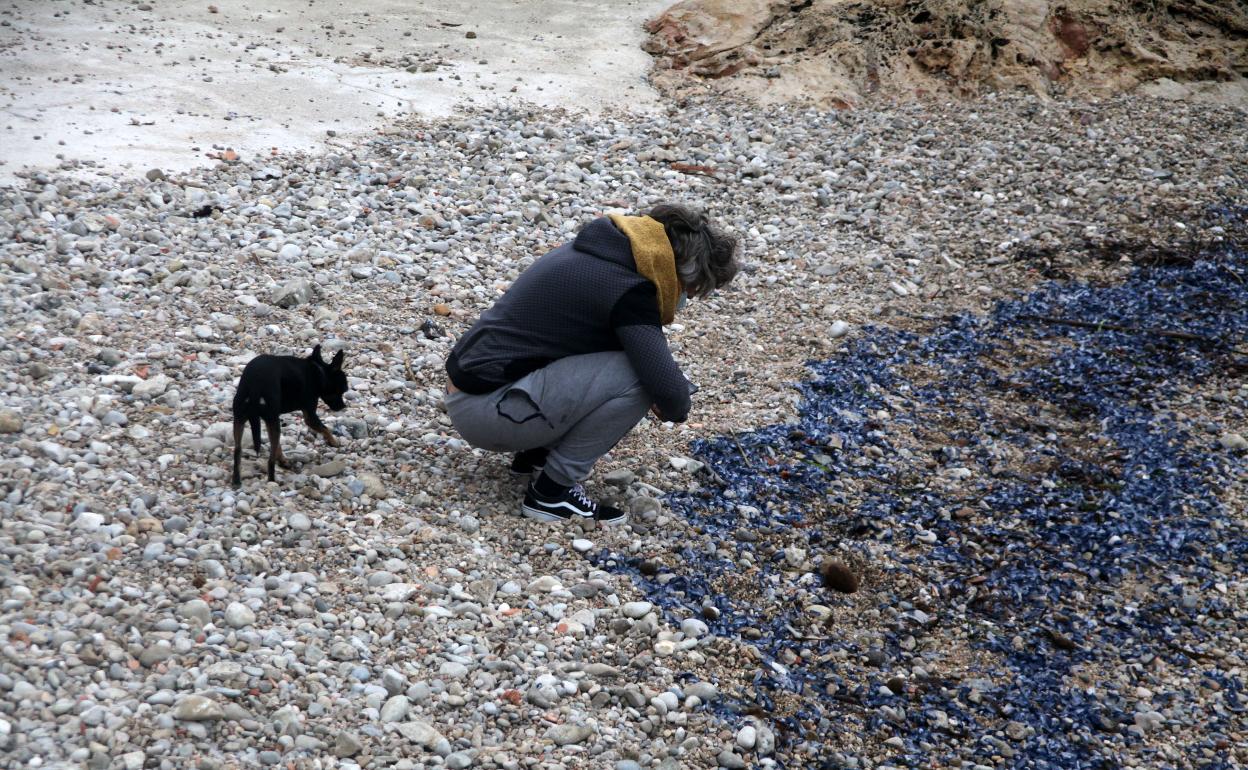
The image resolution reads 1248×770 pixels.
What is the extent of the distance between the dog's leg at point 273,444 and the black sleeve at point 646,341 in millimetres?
1273

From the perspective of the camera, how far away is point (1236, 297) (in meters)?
6.23

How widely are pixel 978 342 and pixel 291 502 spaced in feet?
12.7

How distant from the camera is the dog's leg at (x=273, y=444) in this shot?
12.7 ft

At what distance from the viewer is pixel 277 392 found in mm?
3844

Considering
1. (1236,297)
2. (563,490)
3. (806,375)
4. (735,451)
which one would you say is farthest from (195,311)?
(1236,297)

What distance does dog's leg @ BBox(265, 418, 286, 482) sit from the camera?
3881 mm

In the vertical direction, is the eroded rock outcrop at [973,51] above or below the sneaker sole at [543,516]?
above

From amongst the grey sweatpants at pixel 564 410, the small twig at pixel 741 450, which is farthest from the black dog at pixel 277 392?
the small twig at pixel 741 450

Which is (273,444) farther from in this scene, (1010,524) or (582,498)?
(1010,524)

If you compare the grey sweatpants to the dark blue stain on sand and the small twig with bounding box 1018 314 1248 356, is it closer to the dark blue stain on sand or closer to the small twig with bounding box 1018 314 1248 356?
the dark blue stain on sand

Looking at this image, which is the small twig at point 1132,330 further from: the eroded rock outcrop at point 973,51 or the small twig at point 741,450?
the eroded rock outcrop at point 973,51

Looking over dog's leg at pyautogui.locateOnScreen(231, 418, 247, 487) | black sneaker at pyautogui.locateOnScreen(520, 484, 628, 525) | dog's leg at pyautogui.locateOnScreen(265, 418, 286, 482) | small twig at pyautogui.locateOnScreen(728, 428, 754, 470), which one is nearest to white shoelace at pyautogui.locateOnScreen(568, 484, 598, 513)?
black sneaker at pyautogui.locateOnScreen(520, 484, 628, 525)

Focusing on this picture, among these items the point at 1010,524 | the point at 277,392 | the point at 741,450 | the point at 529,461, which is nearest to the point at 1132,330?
the point at 1010,524

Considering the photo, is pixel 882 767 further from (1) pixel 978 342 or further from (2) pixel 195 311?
(2) pixel 195 311
